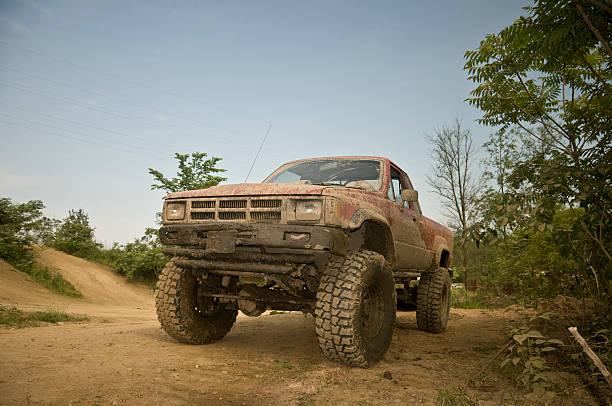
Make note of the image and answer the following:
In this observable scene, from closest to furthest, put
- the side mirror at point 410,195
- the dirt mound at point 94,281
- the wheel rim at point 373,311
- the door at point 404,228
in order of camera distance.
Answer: the wheel rim at point 373,311
the side mirror at point 410,195
the door at point 404,228
the dirt mound at point 94,281

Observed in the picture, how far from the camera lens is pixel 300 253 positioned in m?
3.54

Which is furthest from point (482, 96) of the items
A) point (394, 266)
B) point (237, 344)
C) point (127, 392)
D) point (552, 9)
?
point (127, 392)

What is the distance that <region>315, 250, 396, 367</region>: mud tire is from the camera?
3.51m

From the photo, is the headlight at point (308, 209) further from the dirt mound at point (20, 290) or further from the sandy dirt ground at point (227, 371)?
the dirt mound at point (20, 290)

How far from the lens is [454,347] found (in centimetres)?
524

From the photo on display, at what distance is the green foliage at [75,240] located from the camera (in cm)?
1518

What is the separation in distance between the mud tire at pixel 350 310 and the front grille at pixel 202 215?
124 cm

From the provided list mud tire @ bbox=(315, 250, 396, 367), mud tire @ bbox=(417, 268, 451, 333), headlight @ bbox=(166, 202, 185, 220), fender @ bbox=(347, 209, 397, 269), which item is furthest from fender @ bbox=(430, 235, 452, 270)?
headlight @ bbox=(166, 202, 185, 220)

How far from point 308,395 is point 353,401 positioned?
1.12 feet

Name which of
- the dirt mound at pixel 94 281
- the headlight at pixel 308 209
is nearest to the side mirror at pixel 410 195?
the headlight at pixel 308 209

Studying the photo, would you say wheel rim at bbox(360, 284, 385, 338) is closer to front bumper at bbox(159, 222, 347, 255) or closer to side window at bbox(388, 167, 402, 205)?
front bumper at bbox(159, 222, 347, 255)

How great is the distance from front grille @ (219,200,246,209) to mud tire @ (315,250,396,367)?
3.30 feet

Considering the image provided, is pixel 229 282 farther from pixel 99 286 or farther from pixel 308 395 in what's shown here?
pixel 99 286

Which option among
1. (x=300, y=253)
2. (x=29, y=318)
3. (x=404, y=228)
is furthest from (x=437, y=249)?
(x=29, y=318)
